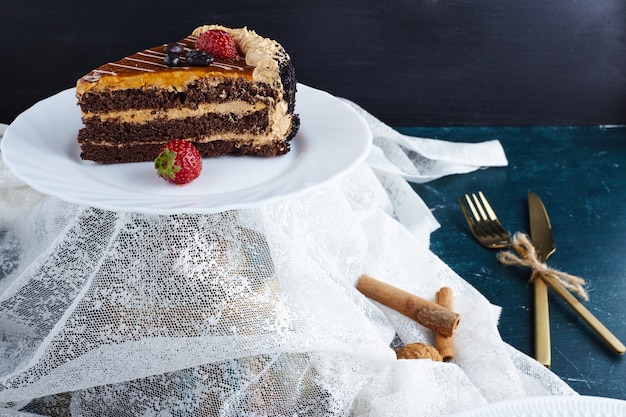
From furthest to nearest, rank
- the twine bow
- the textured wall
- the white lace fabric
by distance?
the textured wall
the twine bow
the white lace fabric

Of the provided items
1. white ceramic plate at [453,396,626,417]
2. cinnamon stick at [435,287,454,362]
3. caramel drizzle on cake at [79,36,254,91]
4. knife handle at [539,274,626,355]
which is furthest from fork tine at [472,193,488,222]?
white ceramic plate at [453,396,626,417]

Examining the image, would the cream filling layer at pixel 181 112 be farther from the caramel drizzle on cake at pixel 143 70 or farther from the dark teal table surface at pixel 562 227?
the dark teal table surface at pixel 562 227

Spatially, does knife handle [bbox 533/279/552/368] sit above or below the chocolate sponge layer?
below

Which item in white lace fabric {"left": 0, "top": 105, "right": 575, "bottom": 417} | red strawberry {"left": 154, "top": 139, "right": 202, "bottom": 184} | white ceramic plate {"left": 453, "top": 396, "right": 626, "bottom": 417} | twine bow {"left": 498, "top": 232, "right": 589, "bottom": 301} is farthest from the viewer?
twine bow {"left": 498, "top": 232, "right": 589, "bottom": 301}

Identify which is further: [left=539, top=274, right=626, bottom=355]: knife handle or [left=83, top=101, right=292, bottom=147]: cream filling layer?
[left=83, top=101, right=292, bottom=147]: cream filling layer

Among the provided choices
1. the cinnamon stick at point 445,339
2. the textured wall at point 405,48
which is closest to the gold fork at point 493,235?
the cinnamon stick at point 445,339

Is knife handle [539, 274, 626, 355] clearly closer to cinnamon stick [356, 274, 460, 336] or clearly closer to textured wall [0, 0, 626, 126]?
cinnamon stick [356, 274, 460, 336]

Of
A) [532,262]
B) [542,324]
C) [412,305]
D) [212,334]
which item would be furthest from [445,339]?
[212,334]
